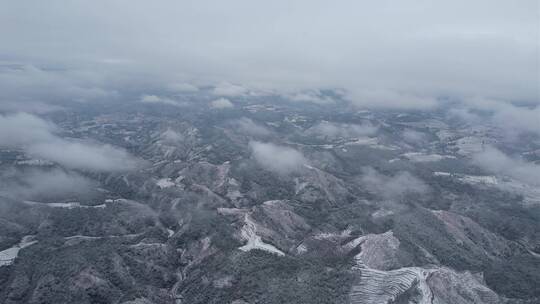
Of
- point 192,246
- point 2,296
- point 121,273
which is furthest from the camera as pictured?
point 192,246

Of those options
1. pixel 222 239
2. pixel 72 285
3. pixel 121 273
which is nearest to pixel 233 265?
pixel 222 239

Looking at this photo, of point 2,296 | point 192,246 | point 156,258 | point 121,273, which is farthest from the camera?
point 192,246

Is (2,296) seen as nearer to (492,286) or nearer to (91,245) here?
(91,245)

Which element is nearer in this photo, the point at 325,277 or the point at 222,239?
the point at 325,277

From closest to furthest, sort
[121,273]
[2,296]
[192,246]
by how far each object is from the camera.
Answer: [2,296]
[121,273]
[192,246]

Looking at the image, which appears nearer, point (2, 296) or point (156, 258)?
point (2, 296)

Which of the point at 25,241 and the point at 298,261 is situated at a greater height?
the point at 298,261

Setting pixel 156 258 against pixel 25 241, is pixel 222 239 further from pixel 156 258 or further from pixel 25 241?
pixel 25 241

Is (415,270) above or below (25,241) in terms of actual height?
above

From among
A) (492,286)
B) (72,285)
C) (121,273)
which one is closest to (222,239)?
(121,273)
